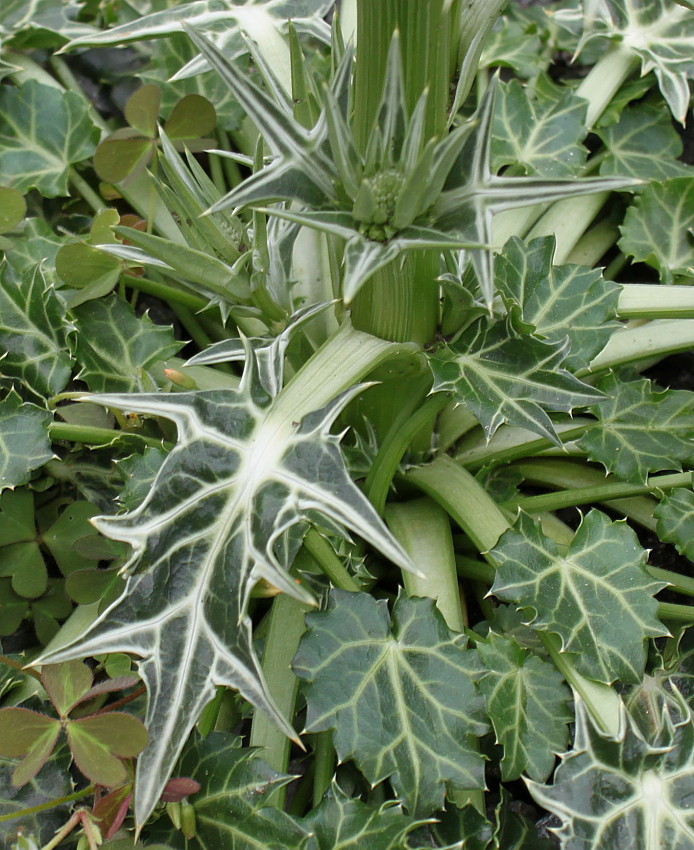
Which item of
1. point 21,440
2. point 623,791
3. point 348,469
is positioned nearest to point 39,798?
point 21,440

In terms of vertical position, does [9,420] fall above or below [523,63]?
below

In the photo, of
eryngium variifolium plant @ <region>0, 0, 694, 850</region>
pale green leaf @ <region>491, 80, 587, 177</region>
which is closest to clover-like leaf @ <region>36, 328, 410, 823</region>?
eryngium variifolium plant @ <region>0, 0, 694, 850</region>

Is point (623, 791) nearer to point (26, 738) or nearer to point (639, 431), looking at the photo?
point (639, 431)


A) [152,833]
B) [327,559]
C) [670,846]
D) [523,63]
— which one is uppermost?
[523,63]

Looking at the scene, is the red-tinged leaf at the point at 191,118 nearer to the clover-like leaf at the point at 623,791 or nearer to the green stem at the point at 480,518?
the green stem at the point at 480,518

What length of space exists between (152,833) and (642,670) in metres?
0.59

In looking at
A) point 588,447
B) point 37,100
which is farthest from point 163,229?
point 588,447

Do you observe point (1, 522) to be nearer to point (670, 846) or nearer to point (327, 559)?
point (327, 559)

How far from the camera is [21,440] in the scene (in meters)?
1.02

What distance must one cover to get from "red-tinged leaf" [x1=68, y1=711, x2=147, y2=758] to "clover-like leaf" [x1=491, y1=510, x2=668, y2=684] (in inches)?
16.4

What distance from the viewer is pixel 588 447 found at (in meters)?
1.07

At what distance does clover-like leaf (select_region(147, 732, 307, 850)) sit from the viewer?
82 cm

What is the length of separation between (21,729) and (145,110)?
2.98 ft

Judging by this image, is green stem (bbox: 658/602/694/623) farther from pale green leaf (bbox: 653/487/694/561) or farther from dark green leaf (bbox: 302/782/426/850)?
dark green leaf (bbox: 302/782/426/850)
